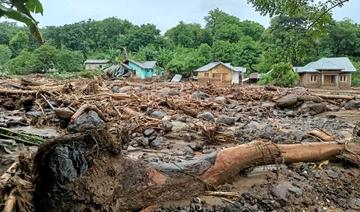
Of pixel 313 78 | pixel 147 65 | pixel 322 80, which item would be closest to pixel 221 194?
pixel 322 80

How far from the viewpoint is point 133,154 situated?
4859mm

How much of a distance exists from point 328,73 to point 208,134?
104ft

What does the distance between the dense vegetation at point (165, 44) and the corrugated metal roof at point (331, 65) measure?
42.3 inches

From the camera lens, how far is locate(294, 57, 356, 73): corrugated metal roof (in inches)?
1296

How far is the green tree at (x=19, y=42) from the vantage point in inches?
1895

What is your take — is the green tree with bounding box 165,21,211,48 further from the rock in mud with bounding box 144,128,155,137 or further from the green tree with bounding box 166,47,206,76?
the rock in mud with bounding box 144,128,155,137

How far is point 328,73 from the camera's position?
34469mm

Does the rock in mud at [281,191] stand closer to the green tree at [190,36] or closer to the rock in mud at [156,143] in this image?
the rock in mud at [156,143]

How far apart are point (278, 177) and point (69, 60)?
127 ft

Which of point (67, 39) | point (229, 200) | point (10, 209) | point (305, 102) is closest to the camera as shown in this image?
point (10, 209)

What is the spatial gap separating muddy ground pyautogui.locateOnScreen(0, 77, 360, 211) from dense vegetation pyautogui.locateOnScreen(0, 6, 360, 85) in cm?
1049

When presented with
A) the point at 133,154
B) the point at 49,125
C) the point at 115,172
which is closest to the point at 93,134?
the point at 115,172

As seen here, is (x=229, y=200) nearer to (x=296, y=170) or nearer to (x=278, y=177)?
(x=278, y=177)

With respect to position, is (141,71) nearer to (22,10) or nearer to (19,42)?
(19,42)
